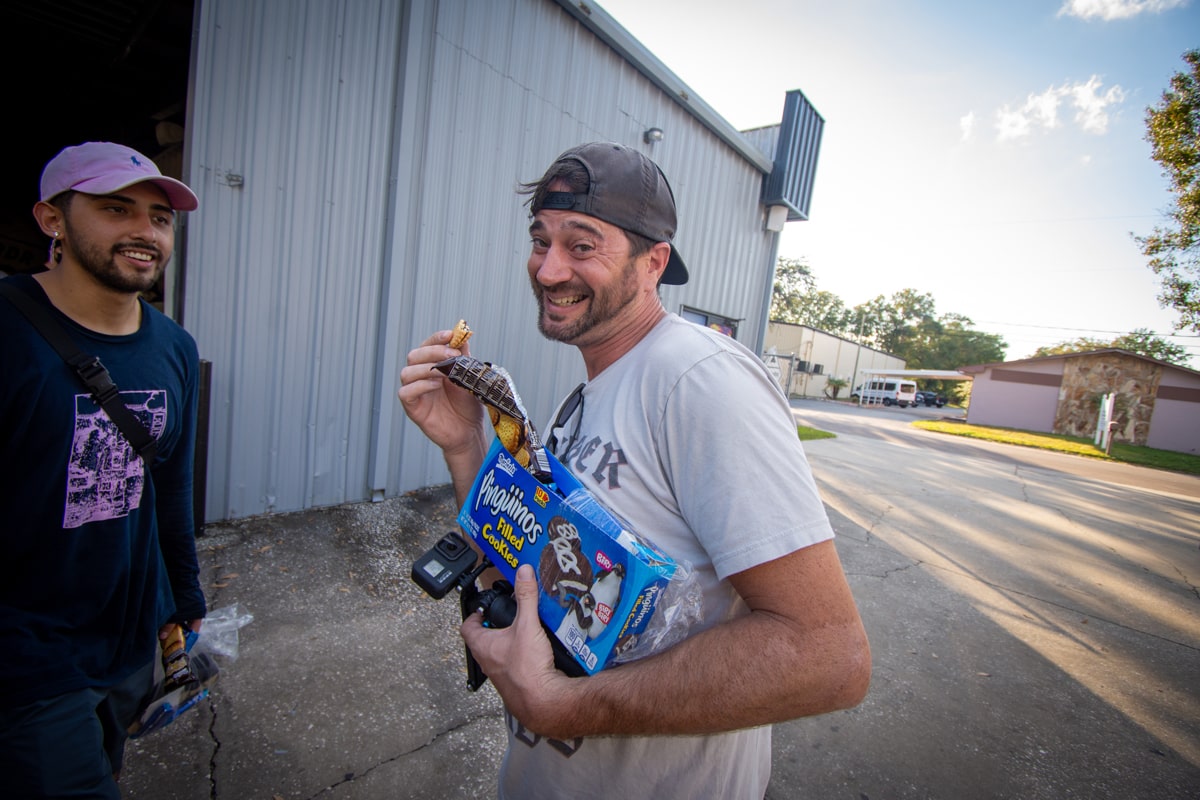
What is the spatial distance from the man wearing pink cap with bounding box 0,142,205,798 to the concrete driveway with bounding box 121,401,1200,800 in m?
0.80

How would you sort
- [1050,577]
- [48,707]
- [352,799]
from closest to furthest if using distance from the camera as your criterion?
[48,707] < [352,799] < [1050,577]

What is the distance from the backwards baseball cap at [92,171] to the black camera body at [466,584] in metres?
1.63

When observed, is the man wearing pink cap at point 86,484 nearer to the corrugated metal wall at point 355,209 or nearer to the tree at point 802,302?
the corrugated metal wall at point 355,209

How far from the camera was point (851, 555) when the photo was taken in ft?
16.6

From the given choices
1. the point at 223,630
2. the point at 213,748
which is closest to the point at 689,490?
the point at 213,748

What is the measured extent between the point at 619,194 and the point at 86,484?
5.87 ft

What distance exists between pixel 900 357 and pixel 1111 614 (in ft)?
218

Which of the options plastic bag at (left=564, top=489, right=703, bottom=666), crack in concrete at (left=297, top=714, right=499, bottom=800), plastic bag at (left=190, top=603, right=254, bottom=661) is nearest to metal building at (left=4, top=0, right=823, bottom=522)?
plastic bag at (left=190, top=603, right=254, bottom=661)

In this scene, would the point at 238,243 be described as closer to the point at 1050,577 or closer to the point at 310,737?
the point at 310,737

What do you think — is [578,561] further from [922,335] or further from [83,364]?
[922,335]

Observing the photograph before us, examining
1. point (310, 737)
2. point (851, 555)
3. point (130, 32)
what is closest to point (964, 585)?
point (851, 555)

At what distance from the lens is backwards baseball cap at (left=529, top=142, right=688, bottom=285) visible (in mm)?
1207

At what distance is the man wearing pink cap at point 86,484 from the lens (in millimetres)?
1271

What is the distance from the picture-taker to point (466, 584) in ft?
3.61
